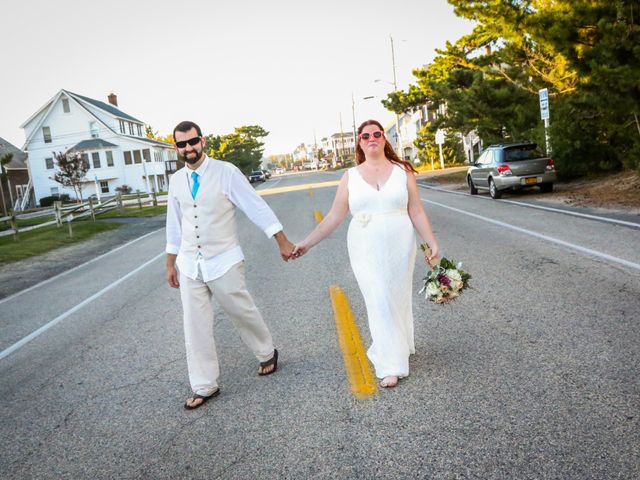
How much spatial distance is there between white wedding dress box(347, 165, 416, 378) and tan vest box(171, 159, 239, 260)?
3.26 ft

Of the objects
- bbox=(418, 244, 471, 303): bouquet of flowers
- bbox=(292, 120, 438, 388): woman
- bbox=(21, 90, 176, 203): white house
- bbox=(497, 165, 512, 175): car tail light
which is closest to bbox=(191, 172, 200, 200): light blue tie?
bbox=(292, 120, 438, 388): woman

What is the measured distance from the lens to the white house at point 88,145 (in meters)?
55.0

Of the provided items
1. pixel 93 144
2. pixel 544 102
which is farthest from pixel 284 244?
pixel 93 144

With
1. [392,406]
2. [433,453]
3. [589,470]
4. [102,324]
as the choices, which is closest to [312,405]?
[392,406]

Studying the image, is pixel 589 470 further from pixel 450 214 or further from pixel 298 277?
pixel 450 214

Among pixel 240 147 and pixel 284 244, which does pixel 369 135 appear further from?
pixel 240 147

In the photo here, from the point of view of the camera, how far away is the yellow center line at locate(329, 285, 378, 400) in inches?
162

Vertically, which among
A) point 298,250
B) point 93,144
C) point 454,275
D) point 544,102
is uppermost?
point 93,144

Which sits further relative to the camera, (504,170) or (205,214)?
(504,170)

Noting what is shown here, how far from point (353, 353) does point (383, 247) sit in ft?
3.85

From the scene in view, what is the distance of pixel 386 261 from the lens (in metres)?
4.15

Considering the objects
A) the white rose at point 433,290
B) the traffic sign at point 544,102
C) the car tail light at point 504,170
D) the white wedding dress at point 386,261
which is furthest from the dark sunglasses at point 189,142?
the traffic sign at point 544,102

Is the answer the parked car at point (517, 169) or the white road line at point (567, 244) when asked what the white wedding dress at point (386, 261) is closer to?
the white road line at point (567, 244)

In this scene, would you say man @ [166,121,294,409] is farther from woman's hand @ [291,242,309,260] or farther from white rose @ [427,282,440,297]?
white rose @ [427,282,440,297]
